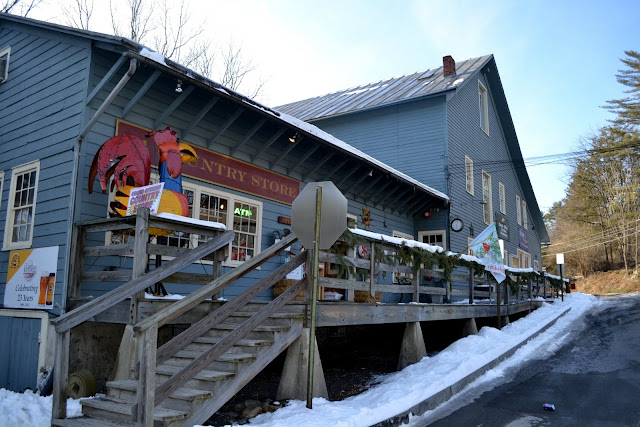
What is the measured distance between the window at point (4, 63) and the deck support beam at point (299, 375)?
856 cm

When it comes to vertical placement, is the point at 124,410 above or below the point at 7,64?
below

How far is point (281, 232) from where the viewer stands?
10.9 m

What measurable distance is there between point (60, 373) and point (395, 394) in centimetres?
372

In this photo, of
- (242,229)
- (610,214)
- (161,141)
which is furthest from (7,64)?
(610,214)

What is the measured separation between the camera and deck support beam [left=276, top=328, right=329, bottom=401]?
5.99 metres

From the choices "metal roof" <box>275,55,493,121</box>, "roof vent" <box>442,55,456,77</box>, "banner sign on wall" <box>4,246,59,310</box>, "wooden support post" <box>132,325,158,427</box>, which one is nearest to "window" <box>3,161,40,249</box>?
"banner sign on wall" <box>4,246,59,310</box>

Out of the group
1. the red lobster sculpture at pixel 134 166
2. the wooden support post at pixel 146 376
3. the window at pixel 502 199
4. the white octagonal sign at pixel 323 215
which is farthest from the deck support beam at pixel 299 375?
the window at pixel 502 199

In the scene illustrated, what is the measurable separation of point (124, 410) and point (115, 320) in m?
2.03

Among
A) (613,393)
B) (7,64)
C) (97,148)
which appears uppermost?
(7,64)

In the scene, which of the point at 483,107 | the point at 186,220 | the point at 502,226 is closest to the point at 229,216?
the point at 186,220

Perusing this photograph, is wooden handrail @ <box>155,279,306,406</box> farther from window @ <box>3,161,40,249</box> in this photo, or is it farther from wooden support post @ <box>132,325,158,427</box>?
window @ <box>3,161,40,249</box>

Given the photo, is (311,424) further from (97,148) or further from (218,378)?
(97,148)

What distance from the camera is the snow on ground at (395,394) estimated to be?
508cm

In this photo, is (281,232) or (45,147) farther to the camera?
(281,232)
